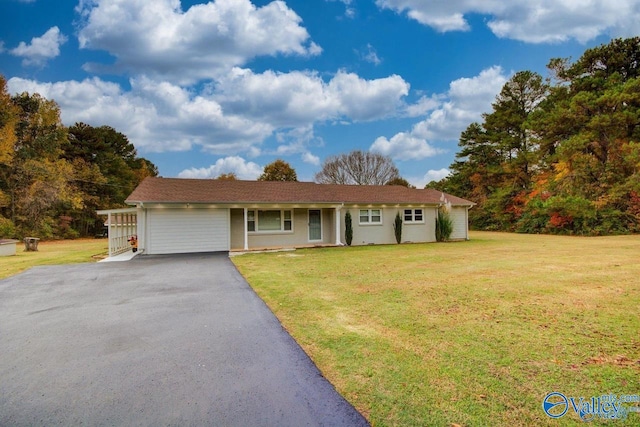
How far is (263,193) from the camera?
1764cm

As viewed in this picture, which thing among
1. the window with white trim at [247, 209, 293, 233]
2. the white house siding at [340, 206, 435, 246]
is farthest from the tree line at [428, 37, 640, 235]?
the window with white trim at [247, 209, 293, 233]

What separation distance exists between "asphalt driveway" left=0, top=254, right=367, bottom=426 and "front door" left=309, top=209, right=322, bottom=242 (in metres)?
11.2

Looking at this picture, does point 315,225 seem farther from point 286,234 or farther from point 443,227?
point 443,227

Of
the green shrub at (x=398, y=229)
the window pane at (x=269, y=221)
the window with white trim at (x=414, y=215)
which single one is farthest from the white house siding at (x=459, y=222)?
the window pane at (x=269, y=221)

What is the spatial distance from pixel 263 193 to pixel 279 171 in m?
23.8

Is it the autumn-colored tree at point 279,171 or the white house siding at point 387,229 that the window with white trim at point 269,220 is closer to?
the white house siding at point 387,229

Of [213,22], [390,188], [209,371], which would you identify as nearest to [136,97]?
[213,22]

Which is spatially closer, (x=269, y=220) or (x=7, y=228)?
(x=269, y=220)

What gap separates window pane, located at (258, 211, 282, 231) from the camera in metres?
17.1

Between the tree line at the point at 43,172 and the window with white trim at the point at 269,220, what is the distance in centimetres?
2094

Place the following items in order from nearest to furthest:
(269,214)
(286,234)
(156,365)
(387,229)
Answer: (156,365) → (269,214) → (286,234) → (387,229)

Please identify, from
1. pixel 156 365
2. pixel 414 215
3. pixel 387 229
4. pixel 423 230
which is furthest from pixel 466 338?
pixel 423 230

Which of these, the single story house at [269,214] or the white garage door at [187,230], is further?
the single story house at [269,214]

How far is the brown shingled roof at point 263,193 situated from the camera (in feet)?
49.8
